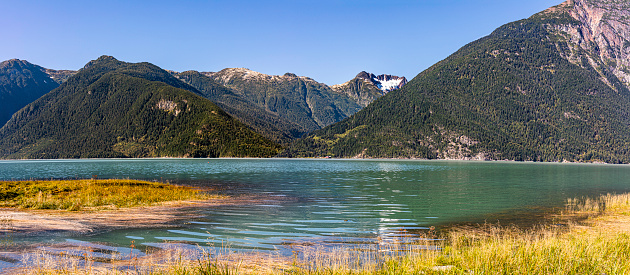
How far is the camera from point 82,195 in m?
45.4

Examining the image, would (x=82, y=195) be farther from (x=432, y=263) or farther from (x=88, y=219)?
(x=432, y=263)

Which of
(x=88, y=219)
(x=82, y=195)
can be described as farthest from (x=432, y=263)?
(x=82, y=195)

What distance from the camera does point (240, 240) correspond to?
81.7 ft

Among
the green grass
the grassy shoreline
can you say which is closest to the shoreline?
the green grass

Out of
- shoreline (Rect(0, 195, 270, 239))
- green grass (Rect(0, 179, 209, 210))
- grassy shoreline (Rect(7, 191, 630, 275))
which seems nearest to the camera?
grassy shoreline (Rect(7, 191, 630, 275))

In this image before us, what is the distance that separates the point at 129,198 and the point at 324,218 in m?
25.4

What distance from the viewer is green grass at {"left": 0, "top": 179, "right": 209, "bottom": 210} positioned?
4072 cm

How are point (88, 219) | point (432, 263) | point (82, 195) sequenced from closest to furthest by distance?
1. point (432, 263)
2. point (88, 219)
3. point (82, 195)

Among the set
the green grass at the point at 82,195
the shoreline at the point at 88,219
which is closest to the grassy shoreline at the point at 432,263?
the shoreline at the point at 88,219

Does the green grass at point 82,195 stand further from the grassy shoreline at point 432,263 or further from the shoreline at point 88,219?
the grassy shoreline at point 432,263

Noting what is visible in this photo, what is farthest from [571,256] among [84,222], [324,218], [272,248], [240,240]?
[84,222]

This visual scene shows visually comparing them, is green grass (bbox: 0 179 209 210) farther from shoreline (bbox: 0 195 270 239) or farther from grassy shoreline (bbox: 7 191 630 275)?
grassy shoreline (bbox: 7 191 630 275)

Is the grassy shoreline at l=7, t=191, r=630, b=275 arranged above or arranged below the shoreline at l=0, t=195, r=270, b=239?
above

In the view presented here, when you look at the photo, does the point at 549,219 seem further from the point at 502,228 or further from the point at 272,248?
the point at 272,248
